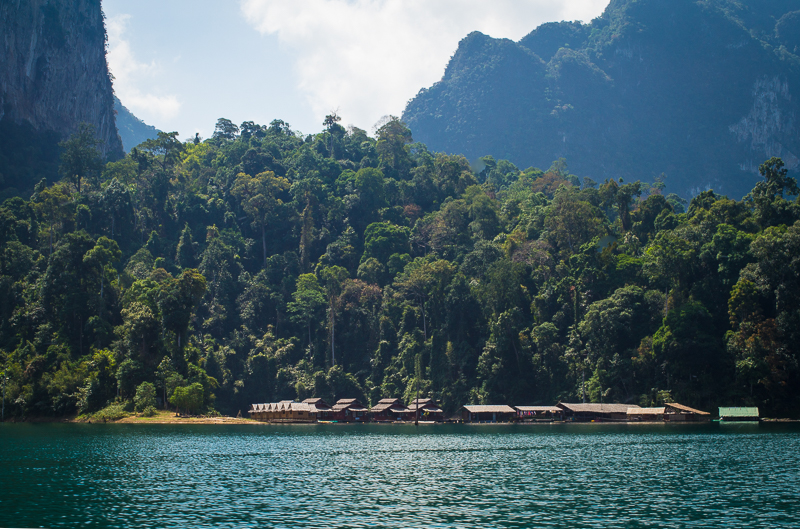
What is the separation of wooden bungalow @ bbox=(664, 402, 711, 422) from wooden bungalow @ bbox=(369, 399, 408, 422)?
3535 centimetres

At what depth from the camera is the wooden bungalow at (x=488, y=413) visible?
278 feet

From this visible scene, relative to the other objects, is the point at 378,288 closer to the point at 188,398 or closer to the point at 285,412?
the point at 285,412

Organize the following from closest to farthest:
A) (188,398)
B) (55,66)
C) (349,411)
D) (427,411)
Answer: (188,398) < (427,411) < (349,411) < (55,66)

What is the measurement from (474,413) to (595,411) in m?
17.4

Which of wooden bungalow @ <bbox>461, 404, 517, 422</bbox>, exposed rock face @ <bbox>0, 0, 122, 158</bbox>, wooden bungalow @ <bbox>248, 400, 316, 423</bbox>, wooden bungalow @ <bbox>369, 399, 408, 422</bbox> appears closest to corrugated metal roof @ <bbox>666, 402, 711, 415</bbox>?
wooden bungalow @ <bbox>461, 404, 517, 422</bbox>

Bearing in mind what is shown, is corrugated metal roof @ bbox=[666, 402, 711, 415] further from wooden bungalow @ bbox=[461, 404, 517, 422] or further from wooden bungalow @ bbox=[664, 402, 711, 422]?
wooden bungalow @ bbox=[461, 404, 517, 422]

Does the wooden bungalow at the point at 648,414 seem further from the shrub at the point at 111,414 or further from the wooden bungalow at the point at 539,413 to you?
the shrub at the point at 111,414

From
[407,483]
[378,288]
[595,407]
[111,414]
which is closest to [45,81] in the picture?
[378,288]

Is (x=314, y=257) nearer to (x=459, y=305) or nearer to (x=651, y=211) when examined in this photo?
(x=459, y=305)

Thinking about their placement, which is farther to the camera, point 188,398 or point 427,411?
point 427,411

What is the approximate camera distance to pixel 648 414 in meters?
74.2

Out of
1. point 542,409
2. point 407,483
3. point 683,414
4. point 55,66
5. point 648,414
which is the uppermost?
point 55,66

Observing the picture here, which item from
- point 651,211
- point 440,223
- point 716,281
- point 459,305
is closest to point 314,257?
point 440,223

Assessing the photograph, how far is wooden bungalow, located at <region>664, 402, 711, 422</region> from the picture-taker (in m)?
72.2
